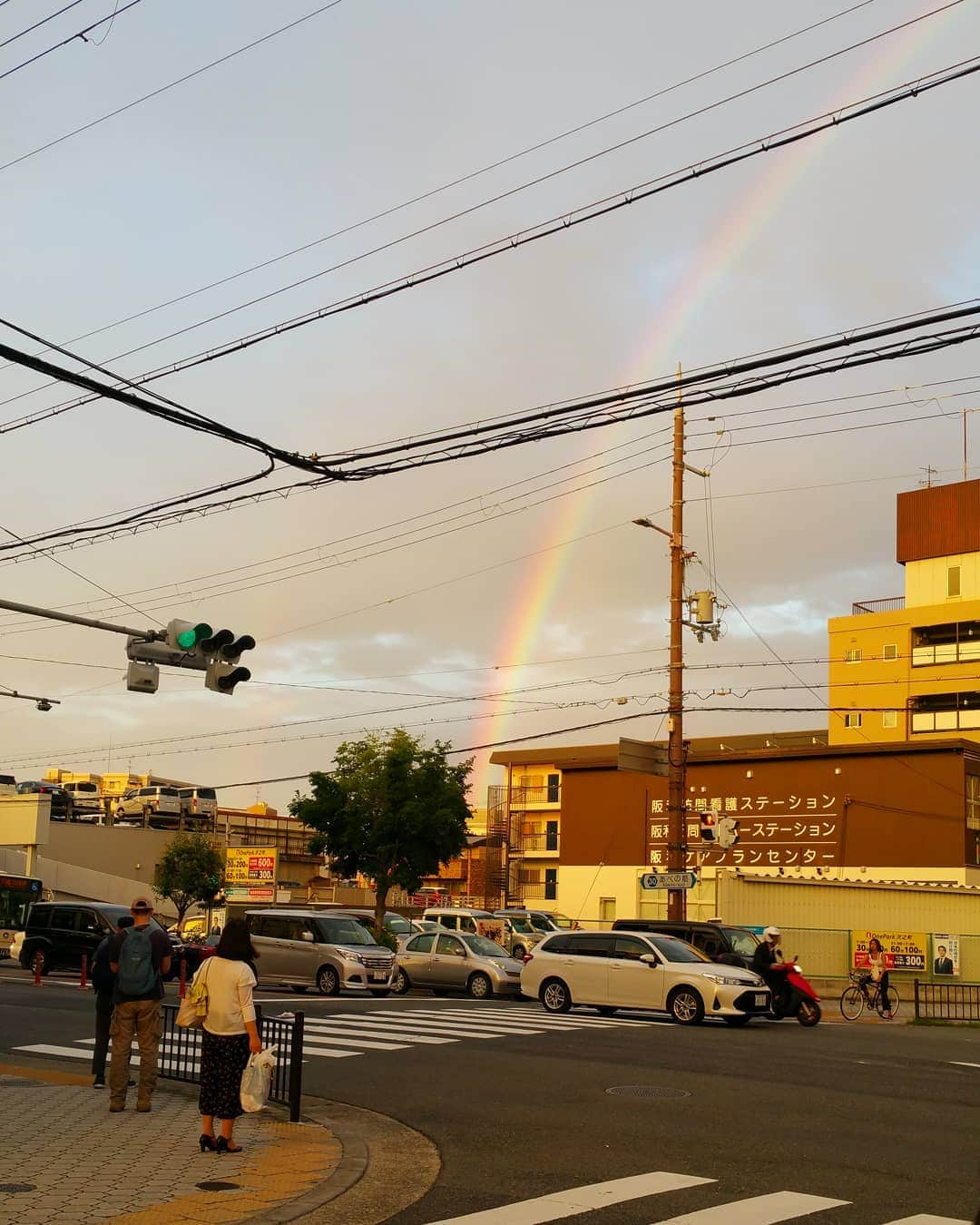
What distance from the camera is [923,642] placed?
66.9 meters

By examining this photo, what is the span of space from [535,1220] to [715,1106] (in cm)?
544

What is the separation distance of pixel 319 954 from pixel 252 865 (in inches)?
1358

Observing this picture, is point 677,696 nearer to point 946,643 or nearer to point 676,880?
point 676,880

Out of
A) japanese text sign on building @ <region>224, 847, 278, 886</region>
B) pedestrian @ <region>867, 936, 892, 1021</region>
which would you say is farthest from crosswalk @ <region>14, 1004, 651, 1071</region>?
japanese text sign on building @ <region>224, 847, 278, 886</region>

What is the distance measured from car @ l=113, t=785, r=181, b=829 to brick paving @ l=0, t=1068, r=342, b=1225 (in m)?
66.9

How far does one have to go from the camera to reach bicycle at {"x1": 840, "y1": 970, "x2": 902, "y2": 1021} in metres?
28.6

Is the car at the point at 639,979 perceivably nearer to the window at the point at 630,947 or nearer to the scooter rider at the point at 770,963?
the window at the point at 630,947

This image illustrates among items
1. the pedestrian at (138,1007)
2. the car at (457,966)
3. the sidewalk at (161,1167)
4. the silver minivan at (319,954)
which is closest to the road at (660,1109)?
the sidewalk at (161,1167)

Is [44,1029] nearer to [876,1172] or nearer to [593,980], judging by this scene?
[593,980]

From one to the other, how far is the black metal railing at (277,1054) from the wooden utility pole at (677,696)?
14987mm

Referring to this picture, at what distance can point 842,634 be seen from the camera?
231 feet

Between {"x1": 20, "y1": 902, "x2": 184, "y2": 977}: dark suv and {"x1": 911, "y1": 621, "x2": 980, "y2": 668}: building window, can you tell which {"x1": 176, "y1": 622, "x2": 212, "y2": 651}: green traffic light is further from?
{"x1": 911, "y1": 621, "x2": 980, "y2": 668}: building window

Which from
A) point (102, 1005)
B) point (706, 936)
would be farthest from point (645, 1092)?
point (706, 936)

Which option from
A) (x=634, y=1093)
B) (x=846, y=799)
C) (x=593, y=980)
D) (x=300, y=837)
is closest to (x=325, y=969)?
(x=593, y=980)
